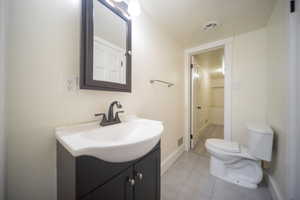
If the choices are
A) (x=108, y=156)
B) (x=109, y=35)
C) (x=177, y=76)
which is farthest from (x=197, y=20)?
(x=108, y=156)

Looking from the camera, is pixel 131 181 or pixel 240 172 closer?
pixel 131 181

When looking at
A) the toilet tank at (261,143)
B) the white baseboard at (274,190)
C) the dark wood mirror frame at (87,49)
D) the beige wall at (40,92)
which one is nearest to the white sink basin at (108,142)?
the beige wall at (40,92)

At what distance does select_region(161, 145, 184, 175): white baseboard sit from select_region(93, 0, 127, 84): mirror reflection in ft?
4.15

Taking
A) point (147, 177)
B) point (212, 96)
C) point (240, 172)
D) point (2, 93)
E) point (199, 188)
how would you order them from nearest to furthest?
point (2, 93) → point (147, 177) → point (199, 188) → point (240, 172) → point (212, 96)

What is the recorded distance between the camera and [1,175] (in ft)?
1.54

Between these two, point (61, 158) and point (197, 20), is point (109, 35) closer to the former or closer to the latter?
point (61, 158)

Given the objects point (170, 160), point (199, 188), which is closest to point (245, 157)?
point (199, 188)

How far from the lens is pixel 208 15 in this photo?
1318mm

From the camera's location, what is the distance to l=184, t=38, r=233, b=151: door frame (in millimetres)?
1787

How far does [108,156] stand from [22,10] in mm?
799

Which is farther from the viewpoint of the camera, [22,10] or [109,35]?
[109,35]

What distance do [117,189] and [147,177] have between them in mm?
242

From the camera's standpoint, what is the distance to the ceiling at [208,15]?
115cm

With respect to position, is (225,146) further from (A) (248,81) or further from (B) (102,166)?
(B) (102,166)
